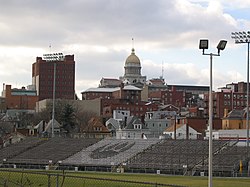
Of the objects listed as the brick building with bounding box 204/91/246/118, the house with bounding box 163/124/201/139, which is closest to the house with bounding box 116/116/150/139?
the house with bounding box 163/124/201/139

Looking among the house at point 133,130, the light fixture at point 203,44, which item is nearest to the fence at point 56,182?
the light fixture at point 203,44

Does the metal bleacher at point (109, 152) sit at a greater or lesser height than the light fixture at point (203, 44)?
lesser

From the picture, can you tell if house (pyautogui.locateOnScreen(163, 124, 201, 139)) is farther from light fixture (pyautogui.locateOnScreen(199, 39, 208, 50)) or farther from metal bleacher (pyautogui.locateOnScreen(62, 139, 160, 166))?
light fixture (pyautogui.locateOnScreen(199, 39, 208, 50))

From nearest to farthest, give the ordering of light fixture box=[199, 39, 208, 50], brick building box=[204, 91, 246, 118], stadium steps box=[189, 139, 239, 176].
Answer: light fixture box=[199, 39, 208, 50]
stadium steps box=[189, 139, 239, 176]
brick building box=[204, 91, 246, 118]

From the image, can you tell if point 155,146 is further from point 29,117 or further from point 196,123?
point 29,117

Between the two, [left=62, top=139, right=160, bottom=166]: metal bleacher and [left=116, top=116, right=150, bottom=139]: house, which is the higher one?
[left=116, top=116, right=150, bottom=139]: house

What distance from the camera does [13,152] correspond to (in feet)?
288

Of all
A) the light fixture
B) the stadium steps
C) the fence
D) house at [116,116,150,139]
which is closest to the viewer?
the light fixture

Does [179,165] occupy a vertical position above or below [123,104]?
below

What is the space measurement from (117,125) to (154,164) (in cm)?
7774

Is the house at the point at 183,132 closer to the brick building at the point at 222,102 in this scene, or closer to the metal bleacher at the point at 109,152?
the metal bleacher at the point at 109,152

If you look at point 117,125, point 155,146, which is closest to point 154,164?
point 155,146

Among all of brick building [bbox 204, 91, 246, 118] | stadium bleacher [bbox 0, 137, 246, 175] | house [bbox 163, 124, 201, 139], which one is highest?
brick building [bbox 204, 91, 246, 118]

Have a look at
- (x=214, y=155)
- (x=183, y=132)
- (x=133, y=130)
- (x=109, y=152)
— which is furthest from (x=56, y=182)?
(x=133, y=130)
